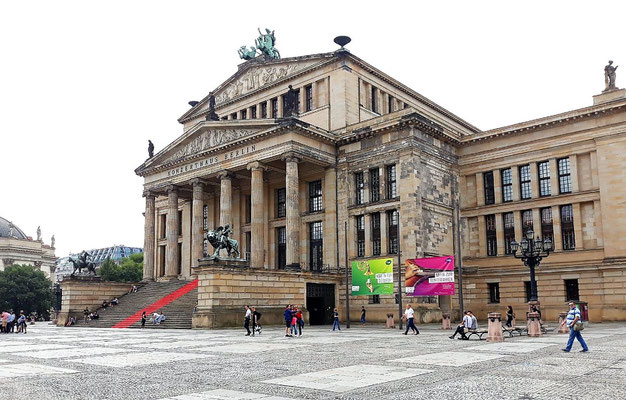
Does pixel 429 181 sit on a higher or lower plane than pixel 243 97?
lower

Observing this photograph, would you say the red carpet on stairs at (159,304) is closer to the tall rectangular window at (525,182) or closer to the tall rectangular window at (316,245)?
the tall rectangular window at (316,245)

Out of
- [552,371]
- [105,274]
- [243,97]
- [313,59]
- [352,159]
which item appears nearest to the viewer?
[552,371]

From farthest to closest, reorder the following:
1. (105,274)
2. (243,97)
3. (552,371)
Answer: (105,274) < (243,97) < (552,371)

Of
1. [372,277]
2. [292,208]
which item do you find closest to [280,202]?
[292,208]

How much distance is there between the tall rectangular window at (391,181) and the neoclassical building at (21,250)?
91317 millimetres

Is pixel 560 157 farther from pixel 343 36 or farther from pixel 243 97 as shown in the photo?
pixel 243 97

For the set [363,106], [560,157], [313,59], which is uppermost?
[313,59]

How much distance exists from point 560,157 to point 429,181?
986 centimetres

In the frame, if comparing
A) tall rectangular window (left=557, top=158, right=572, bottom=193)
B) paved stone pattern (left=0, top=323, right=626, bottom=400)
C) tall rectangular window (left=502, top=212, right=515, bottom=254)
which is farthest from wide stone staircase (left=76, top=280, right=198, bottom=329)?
tall rectangular window (left=557, top=158, right=572, bottom=193)

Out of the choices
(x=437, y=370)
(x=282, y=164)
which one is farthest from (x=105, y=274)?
(x=437, y=370)

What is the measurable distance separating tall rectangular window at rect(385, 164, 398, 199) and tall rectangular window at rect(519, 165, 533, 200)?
10084 mm

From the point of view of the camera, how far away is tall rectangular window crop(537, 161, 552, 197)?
4634 centimetres

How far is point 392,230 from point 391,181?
385 centimetres

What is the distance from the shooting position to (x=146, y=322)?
4516 cm
